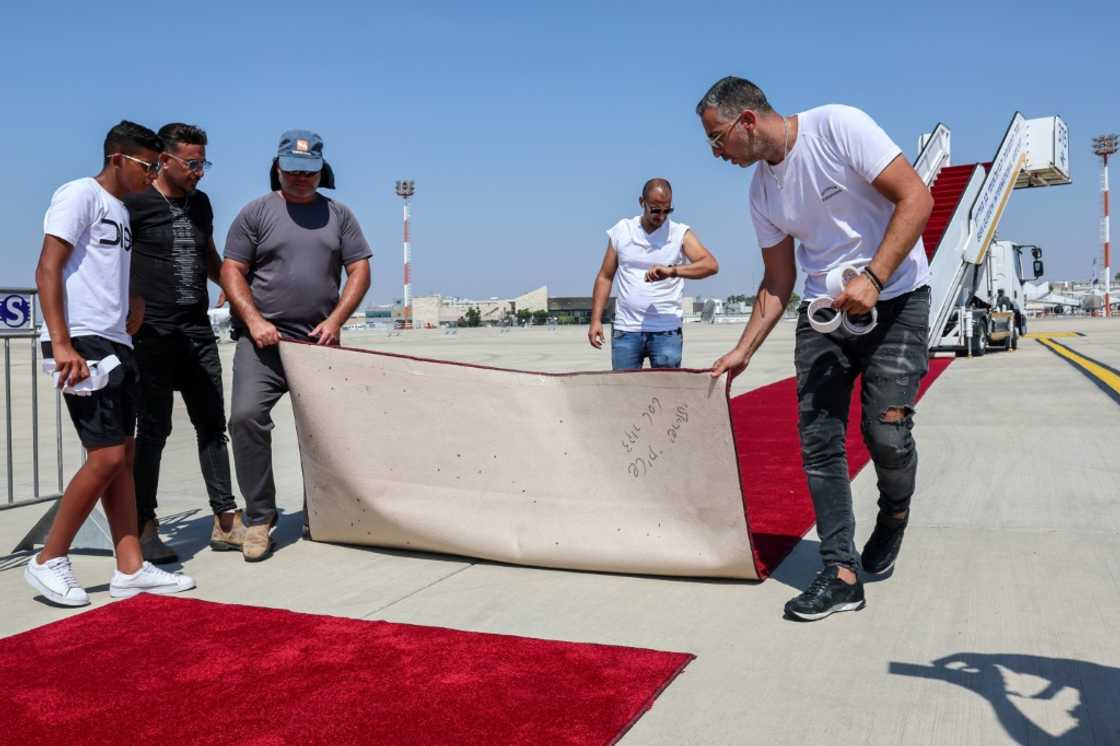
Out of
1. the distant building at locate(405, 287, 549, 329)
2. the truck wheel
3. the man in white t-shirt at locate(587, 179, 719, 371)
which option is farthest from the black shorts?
the distant building at locate(405, 287, 549, 329)

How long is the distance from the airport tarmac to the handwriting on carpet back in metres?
0.48

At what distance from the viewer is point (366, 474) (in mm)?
4504

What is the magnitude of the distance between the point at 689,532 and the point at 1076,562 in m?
1.67

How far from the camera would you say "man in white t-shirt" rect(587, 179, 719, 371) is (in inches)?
245

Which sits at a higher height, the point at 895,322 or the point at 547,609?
the point at 895,322

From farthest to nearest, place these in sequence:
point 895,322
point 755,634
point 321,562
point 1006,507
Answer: point 1006,507
point 321,562
point 895,322
point 755,634

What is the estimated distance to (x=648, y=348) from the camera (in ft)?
20.8

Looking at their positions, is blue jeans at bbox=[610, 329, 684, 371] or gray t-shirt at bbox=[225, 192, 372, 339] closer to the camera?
gray t-shirt at bbox=[225, 192, 372, 339]

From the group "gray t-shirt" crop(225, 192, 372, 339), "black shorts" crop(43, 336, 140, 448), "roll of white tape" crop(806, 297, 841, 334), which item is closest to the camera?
"roll of white tape" crop(806, 297, 841, 334)

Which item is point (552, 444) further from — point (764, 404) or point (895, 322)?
point (764, 404)

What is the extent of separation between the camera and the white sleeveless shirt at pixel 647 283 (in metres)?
6.27

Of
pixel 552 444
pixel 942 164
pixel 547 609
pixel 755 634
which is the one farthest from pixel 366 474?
pixel 942 164

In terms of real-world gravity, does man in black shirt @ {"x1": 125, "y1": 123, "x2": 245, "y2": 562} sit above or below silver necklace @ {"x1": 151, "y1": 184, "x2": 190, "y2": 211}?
below

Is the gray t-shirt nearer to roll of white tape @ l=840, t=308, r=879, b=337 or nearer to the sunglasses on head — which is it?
the sunglasses on head
